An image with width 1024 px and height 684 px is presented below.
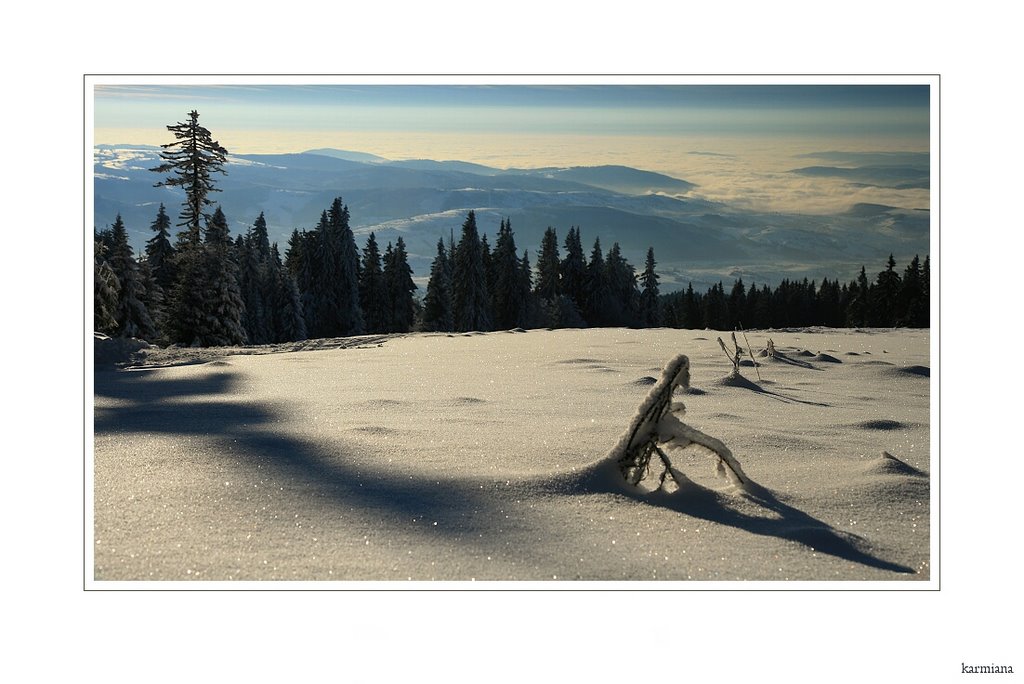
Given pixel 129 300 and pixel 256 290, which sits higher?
pixel 256 290

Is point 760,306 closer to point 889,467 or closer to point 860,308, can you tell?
point 860,308

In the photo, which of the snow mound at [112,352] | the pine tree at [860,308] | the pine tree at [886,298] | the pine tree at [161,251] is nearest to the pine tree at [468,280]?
the pine tree at [161,251]

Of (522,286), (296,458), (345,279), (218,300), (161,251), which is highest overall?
(161,251)

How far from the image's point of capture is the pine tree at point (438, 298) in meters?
36.6

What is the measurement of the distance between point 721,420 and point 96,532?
3.04 metres

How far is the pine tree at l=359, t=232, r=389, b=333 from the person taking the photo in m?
38.2

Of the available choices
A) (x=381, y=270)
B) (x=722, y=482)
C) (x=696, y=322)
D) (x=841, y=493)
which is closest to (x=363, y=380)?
(x=722, y=482)

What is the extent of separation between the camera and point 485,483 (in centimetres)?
328

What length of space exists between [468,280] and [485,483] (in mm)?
31306

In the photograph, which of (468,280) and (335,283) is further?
(335,283)

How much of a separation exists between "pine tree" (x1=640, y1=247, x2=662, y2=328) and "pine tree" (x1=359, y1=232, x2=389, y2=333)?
12.1 meters

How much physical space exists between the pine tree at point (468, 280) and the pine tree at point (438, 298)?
1905 mm

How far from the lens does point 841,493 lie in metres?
3.21

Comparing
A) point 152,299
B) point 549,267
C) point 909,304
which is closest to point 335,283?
point 549,267
